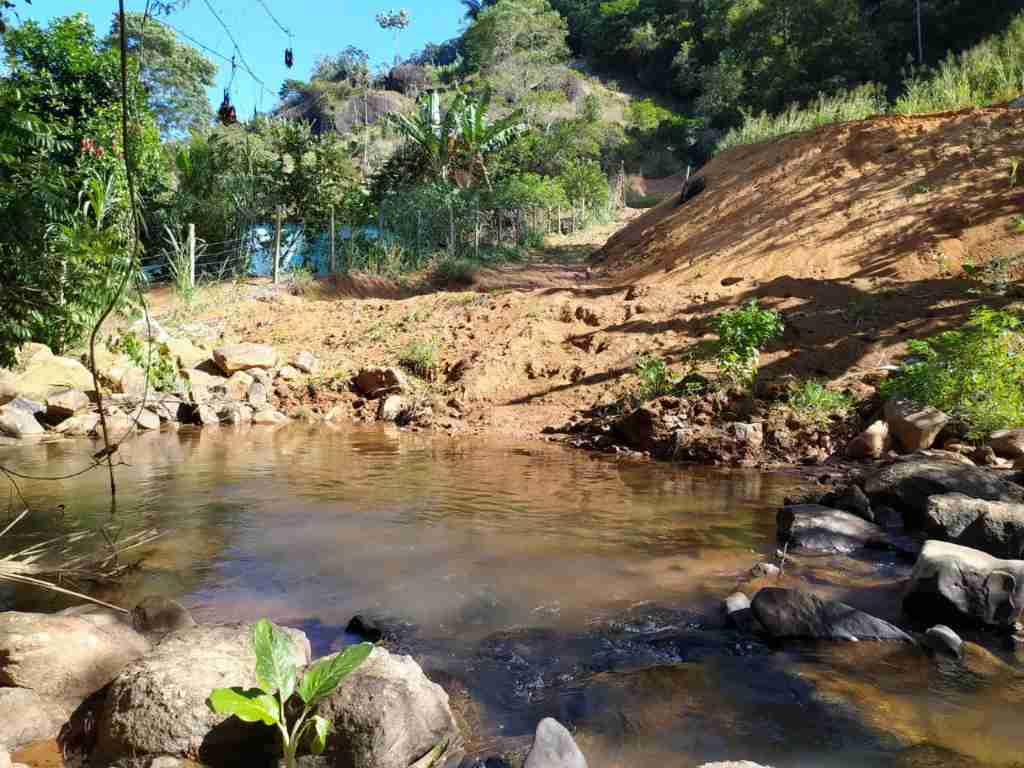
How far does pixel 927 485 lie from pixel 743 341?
12.0 feet

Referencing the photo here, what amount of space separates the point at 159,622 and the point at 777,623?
2.72 meters

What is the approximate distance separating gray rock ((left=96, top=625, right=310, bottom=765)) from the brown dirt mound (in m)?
10.4

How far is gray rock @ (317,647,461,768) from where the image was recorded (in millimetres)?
2326

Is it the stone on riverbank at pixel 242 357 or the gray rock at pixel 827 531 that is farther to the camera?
the stone on riverbank at pixel 242 357

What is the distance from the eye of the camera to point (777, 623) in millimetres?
3359

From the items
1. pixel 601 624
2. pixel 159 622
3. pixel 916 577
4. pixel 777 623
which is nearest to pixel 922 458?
pixel 916 577

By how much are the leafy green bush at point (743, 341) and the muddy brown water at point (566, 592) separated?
1.62 meters

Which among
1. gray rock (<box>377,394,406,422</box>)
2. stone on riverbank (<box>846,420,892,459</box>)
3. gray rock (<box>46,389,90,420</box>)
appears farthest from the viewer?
gray rock (<box>377,394,406,422</box>)

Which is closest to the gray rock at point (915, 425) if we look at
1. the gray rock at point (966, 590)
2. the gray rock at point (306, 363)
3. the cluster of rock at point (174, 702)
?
the gray rock at point (966, 590)

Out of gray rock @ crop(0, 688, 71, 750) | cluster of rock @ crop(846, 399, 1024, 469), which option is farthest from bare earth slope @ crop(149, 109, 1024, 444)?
gray rock @ crop(0, 688, 71, 750)

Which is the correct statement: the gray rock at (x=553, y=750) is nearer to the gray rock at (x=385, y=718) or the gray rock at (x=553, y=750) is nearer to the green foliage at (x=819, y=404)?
the gray rock at (x=385, y=718)

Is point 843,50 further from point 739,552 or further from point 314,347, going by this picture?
point 739,552

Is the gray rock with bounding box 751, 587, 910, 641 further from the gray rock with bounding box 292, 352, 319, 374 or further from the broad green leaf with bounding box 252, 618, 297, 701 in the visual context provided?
the gray rock with bounding box 292, 352, 319, 374

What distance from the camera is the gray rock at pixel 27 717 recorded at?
8.08 ft
